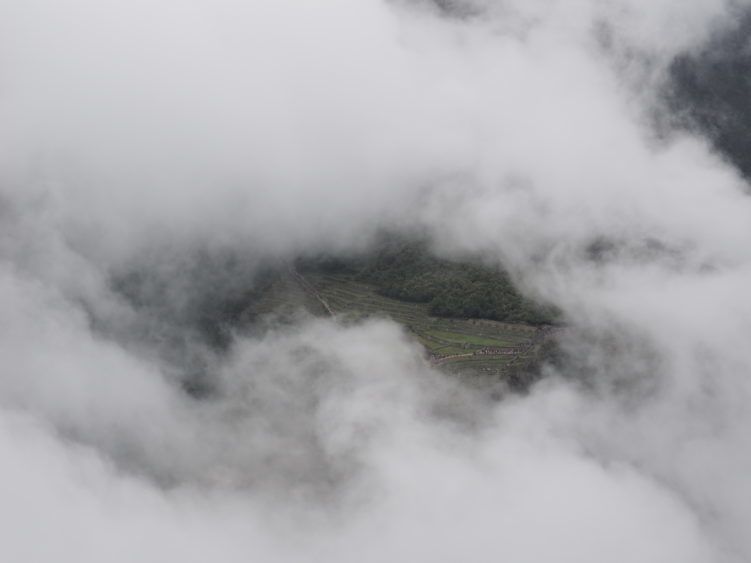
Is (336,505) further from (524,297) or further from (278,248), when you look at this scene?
(278,248)

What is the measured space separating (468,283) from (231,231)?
39.1 meters

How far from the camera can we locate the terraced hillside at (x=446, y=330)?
96.4m

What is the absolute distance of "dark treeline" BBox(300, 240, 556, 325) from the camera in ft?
338

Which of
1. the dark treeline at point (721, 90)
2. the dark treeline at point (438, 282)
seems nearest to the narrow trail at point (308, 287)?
the dark treeline at point (438, 282)

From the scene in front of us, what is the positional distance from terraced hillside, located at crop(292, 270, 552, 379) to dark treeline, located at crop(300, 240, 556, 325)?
1.06 m

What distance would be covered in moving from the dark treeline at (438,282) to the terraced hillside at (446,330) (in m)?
1.06

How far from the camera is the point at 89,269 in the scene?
115188mm

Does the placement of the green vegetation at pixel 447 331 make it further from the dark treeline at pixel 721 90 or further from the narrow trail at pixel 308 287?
the dark treeline at pixel 721 90

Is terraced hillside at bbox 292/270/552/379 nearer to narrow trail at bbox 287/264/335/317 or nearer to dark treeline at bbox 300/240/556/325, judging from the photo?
narrow trail at bbox 287/264/335/317

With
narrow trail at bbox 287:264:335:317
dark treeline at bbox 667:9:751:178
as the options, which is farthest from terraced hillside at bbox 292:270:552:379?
dark treeline at bbox 667:9:751:178

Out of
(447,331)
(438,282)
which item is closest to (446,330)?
(447,331)

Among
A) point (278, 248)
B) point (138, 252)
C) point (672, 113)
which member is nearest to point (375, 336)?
point (278, 248)

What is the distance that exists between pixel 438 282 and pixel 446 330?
27.2 feet

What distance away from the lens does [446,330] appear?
103625mm
